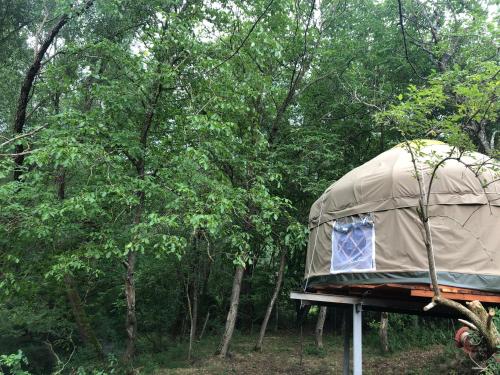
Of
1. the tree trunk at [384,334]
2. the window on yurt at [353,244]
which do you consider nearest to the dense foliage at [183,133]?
the window on yurt at [353,244]

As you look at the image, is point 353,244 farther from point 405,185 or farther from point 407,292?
point 405,185

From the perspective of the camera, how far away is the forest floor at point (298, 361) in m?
8.68

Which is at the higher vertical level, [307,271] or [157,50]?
[157,50]

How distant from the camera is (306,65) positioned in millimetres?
10352

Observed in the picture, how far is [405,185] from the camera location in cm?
554

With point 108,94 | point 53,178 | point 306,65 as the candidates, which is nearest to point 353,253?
point 108,94

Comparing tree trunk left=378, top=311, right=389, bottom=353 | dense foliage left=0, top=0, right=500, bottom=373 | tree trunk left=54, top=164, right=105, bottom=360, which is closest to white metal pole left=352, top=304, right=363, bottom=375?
dense foliage left=0, top=0, right=500, bottom=373

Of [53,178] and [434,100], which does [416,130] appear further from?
[53,178]

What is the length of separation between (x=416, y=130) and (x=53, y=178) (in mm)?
5747

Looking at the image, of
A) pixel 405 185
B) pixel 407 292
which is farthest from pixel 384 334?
pixel 405 185

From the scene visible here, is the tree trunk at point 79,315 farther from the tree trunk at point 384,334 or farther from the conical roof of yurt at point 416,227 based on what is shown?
the tree trunk at point 384,334

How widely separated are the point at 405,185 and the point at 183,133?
341 cm

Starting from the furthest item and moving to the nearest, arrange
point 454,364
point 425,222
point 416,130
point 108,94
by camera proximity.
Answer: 1. point 454,364
2. point 108,94
3. point 416,130
4. point 425,222

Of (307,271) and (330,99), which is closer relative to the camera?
(307,271)
